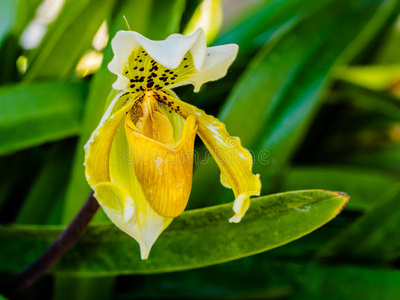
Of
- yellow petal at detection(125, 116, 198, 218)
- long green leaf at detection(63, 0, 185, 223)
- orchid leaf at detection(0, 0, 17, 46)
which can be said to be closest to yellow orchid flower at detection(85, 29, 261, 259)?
yellow petal at detection(125, 116, 198, 218)

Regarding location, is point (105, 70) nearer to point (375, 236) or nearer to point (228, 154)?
point (228, 154)

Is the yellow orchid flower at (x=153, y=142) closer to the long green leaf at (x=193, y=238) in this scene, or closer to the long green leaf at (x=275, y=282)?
the long green leaf at (x=193, y=238)

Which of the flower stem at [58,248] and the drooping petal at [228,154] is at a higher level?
the drooping petal at [228,154]

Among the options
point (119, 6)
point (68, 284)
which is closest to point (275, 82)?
point (119, 6)

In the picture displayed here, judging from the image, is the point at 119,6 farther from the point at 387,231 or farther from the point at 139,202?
the point at 387,231

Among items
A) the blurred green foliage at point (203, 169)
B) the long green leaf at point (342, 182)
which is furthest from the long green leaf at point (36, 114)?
the long green leaf at point (342, 182)

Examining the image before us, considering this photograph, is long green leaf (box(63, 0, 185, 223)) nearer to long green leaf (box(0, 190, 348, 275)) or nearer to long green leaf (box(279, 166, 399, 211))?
long green leaf (box(0, 190, 348, 275))
